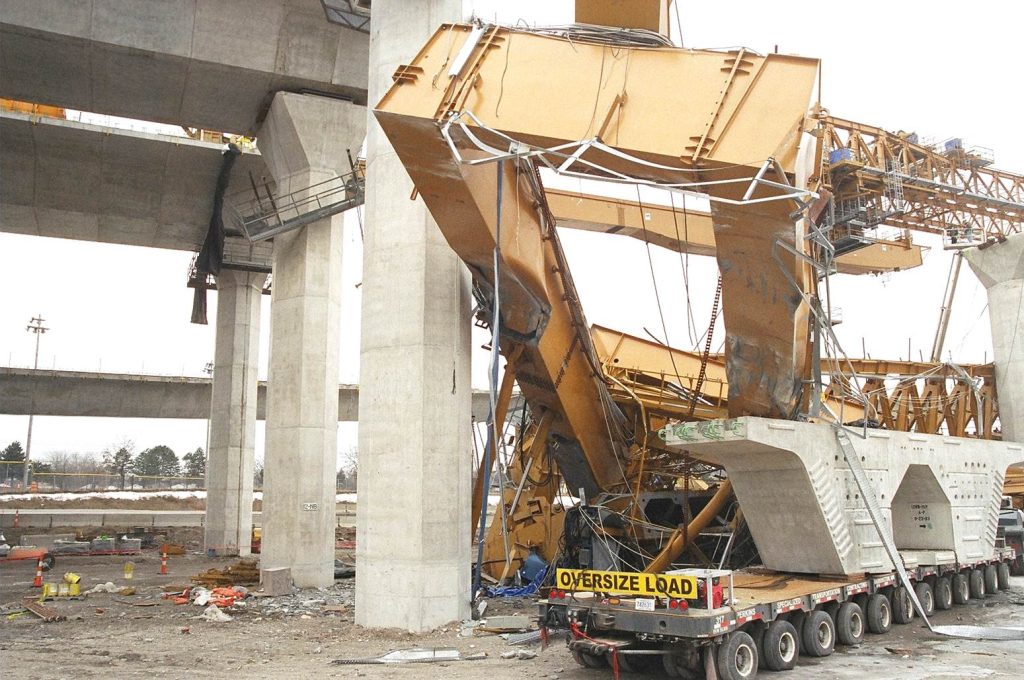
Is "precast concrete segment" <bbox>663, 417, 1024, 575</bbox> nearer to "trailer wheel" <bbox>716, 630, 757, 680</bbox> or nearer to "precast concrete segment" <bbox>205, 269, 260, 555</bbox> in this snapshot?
"trailer wheel" <bbox>716, 630, 757, 680</bbox>

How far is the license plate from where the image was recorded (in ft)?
28.6

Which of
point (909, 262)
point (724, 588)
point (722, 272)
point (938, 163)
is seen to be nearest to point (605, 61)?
point (722, 272)

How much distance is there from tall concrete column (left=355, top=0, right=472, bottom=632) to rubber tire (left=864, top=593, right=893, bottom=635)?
19.2ft

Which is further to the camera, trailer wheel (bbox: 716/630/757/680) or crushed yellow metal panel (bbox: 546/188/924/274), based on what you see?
crushed yellow metal panel (bbox: 546/188/924/274)

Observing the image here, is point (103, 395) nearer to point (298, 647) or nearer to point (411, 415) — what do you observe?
point (411, 415)

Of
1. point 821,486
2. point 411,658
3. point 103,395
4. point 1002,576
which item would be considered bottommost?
point 411,658

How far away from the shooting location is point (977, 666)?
31.5 ft

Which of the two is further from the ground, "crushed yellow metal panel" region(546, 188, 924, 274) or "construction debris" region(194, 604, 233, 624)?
"crushed yellow metal panel" region(546, 188, 924, 274)

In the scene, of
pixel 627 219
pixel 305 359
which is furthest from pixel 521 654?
pixel 627 219

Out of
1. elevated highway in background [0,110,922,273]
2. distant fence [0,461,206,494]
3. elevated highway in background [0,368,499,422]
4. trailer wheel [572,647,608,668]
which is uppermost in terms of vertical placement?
elevated highway in background [0,110,922,273]

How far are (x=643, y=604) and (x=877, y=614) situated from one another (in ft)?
15.2

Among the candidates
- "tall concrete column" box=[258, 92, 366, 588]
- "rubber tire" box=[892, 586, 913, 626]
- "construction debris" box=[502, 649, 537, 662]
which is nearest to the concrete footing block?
"tall concrete column" box=[258, 92, 366, 588]

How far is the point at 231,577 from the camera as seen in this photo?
61.1ft

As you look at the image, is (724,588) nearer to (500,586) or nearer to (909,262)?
(500,586)
